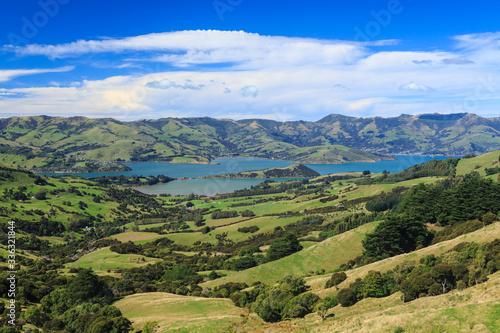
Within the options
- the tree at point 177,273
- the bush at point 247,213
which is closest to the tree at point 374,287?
the tree at point 177,273

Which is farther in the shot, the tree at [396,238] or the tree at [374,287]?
the tree at [396,238]

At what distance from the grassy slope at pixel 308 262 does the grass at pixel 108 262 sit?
111 feet

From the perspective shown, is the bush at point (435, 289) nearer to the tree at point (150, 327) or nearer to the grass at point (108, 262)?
the tree at point (150, 327)

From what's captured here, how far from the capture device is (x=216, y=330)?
33906mm

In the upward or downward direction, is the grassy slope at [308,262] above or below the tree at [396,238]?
below

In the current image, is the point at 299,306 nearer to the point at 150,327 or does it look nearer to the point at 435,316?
the point at 435,316

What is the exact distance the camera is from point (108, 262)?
91.8 meters

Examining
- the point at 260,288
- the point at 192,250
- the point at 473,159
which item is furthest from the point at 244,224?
the point at 473,159

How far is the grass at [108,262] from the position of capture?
283ft

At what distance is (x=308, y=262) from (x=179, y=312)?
99.8ft

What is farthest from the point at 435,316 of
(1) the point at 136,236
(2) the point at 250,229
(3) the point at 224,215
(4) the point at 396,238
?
(3) the point at 224,215

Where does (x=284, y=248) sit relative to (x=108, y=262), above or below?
above

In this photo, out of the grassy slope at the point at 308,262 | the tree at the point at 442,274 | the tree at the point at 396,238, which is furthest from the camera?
the grassy slope at the point at 308,262

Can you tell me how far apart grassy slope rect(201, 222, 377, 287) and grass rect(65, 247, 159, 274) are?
3388cm
